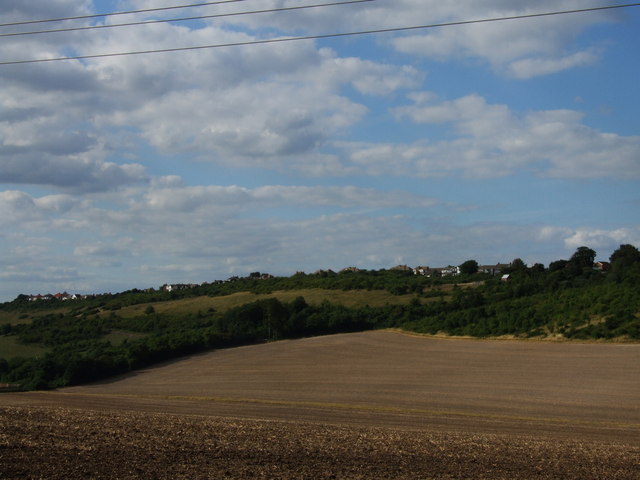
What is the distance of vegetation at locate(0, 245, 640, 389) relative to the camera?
5591 cm

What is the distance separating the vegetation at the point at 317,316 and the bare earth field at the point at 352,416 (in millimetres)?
3579

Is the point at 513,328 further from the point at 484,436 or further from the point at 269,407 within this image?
the point at 484,436

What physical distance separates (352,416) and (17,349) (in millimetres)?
59054

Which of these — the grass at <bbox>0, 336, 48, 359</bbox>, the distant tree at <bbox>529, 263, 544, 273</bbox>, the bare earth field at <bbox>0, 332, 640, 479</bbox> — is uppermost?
the distant tree at <bbox>529, 263, 544, 273</bbox>

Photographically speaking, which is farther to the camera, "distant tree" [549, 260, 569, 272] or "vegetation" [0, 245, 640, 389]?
"distant tree" [549, 260, 569, 272]

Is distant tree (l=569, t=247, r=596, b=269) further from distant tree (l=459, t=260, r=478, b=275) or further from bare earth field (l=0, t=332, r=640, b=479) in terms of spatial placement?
bare earth field (l=0, t=332, r=640, b=479)

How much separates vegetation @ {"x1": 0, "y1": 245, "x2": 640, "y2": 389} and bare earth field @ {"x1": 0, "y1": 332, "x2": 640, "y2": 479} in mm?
3579

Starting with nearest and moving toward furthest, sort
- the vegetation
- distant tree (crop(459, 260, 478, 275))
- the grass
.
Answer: the vegetation → the grass → distant tree (crop(459, 260, 478, 275))

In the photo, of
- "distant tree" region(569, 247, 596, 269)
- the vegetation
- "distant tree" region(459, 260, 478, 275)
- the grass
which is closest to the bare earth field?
the vegetation

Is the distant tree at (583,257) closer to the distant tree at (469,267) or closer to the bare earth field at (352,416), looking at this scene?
the distant tree at (469,267)

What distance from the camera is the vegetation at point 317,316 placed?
5591 centimetres

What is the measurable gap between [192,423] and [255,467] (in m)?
8.24

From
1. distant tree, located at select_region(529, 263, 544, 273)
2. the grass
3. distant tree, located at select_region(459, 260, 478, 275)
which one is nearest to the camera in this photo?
the grass

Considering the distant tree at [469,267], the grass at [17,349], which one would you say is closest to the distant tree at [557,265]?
the distant tree at [469,267]
